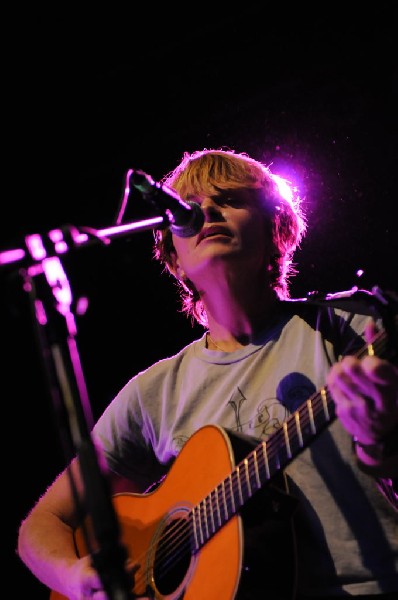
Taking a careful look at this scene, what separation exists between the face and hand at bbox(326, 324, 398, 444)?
965 mm

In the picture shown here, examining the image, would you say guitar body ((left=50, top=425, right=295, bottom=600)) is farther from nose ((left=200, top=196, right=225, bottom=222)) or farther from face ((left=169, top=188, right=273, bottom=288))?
nose ((left=200, top=196, right=225, bottom=222))

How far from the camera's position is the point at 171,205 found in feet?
5.69

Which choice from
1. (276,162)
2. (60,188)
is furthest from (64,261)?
(60,188)

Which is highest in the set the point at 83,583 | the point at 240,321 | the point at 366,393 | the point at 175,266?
the point at 175,266

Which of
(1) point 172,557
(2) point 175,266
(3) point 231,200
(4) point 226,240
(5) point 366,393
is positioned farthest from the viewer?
(2) point 175,266

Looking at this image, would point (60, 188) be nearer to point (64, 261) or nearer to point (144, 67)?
point (144, 67)

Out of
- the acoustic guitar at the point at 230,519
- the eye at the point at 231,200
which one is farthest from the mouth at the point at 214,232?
the acoustic guitar at the point at 230,519

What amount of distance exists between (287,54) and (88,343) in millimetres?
2221

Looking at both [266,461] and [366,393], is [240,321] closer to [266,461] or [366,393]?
[266,461]

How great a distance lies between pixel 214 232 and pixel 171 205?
860 mm

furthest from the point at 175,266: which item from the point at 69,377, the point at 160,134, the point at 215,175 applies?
the point at 69,377

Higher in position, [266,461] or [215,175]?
[215,175]

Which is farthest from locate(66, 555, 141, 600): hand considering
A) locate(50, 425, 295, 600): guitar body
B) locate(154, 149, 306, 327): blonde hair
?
locate(154, 149, 306, 327): blonde hair

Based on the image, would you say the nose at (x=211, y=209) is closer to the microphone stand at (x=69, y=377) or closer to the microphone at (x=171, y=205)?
the microphone at (x=171, y=205)
